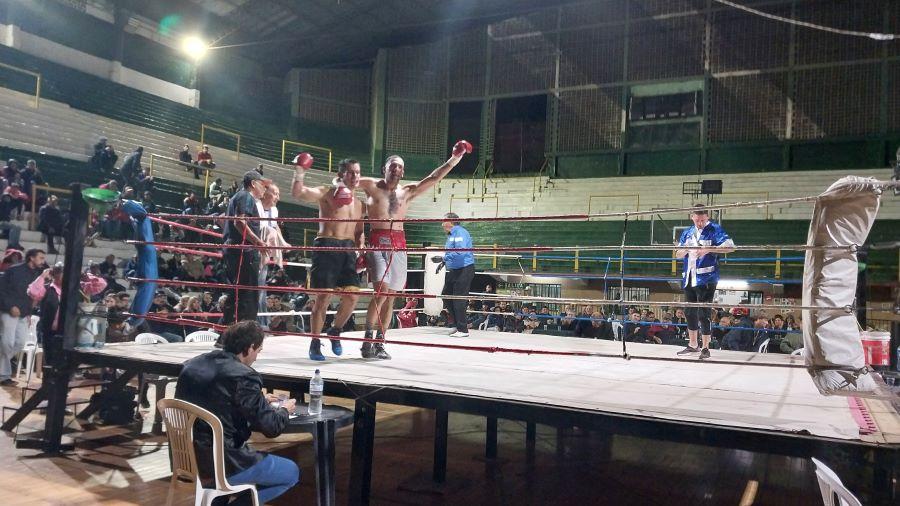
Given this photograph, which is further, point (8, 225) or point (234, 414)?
point (8, 225)

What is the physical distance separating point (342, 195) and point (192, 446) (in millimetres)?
2232

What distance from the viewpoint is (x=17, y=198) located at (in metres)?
10.2

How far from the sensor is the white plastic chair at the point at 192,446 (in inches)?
106

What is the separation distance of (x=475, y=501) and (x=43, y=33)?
17.6 meters

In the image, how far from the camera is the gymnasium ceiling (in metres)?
18.2

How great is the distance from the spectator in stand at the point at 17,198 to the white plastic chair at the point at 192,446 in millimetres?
9169

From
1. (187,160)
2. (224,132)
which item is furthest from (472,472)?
(224,132)

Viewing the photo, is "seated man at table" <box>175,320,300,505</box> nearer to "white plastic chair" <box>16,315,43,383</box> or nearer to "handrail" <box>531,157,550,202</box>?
"white plastic chair" <box>16,315,43,383</box>

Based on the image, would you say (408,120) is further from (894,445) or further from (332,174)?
(894,445)

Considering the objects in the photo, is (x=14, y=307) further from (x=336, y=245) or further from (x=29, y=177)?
(x=29, y=177)

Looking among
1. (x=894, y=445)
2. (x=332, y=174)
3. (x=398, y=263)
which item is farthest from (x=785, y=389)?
(x=332, y=174)

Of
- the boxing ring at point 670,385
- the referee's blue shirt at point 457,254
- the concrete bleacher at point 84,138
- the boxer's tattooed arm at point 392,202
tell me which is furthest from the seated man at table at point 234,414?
the concrete bleacher at point 84,138

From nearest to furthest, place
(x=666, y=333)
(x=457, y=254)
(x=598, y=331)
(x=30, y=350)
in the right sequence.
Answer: (x=457, y=254) < (x=30, y=350) < (x=598, y=331) < (x=666, y=333)

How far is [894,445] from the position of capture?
2.20 m
